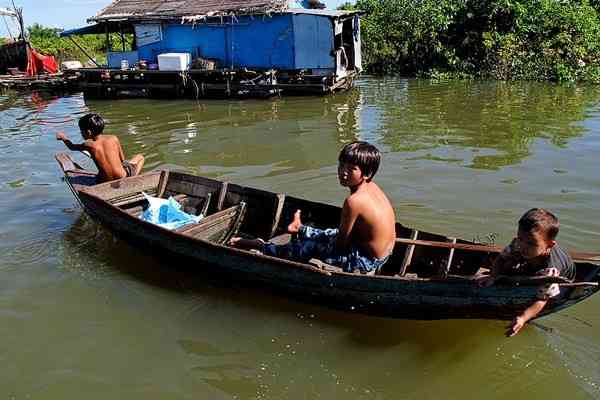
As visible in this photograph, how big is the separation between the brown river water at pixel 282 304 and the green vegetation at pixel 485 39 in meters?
9.11

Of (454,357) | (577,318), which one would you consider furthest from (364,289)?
(577,318)

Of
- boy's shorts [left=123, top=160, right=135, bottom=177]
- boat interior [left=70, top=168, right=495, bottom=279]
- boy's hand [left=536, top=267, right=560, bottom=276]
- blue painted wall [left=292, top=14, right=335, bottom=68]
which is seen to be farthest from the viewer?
blue painted wall [left=292, top=14, right=335, bottom=68]

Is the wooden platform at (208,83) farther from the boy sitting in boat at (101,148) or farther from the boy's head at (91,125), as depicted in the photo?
the boy's head at (91,125)

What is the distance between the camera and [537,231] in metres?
3.12

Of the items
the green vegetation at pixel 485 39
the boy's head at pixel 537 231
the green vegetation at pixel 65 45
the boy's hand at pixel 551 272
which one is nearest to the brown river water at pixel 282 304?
the boy's hand at pixel 551 272

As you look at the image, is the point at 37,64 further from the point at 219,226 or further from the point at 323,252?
the point at 323,252

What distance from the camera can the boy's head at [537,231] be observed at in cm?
310

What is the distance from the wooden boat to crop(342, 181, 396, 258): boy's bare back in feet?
0.90

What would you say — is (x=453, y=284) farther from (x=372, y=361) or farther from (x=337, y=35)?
(x=337, y=35)

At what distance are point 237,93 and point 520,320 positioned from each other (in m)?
15.2

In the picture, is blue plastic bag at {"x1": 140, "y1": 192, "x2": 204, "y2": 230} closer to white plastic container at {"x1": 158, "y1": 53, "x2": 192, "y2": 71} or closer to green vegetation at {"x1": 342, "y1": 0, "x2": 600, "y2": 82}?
white plastic container at {"x1": 158, "y1": 53, "x2": 192, "y2": 71}

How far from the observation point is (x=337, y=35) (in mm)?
17531

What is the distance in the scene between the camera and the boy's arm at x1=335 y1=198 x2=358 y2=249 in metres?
3.80

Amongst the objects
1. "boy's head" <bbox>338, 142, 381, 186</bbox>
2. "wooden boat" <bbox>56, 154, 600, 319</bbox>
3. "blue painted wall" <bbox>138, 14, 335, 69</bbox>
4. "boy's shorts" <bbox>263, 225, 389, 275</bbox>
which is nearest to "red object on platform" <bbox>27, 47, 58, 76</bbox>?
"blue painted wall" <bbox>138, 14, 335, 69</bbox>
